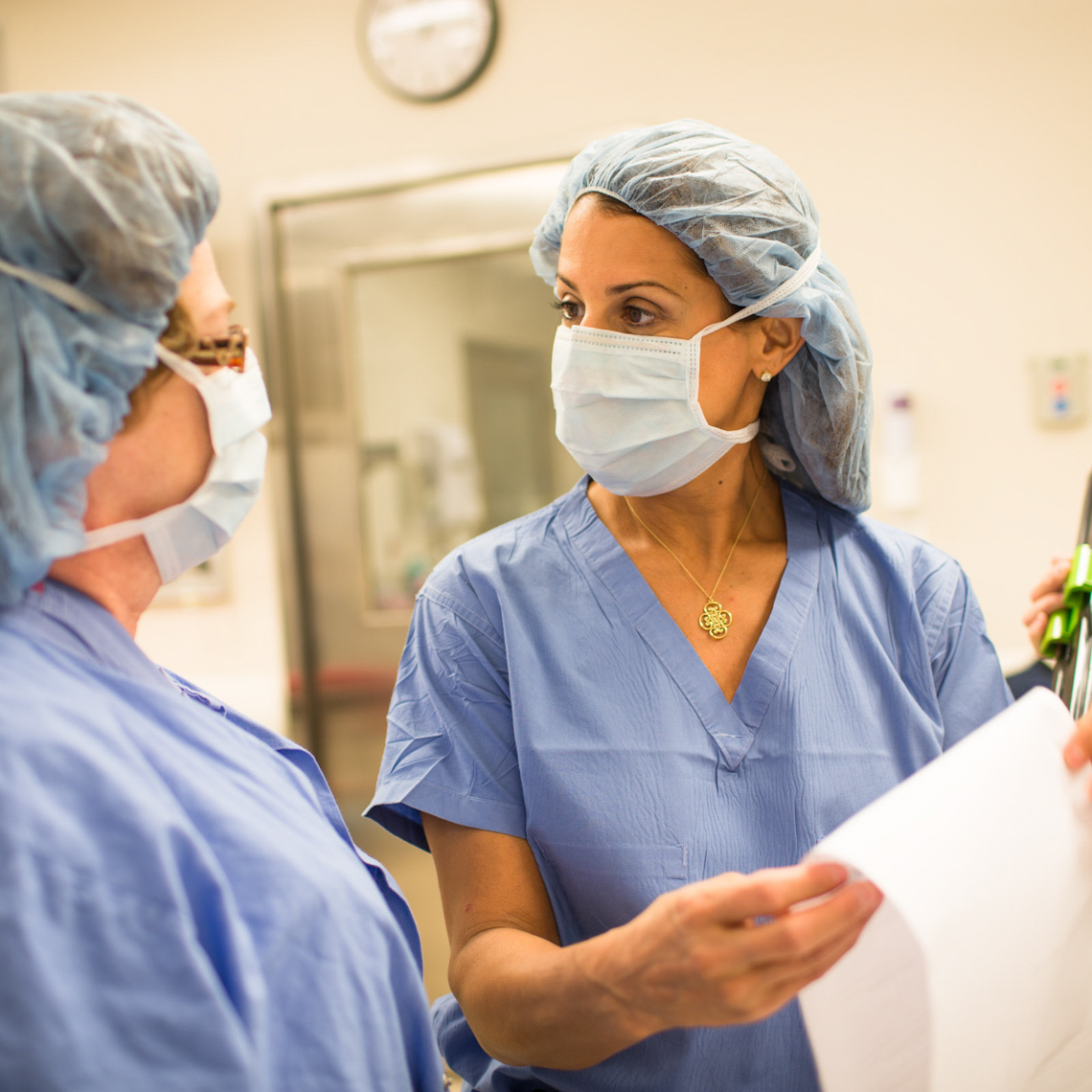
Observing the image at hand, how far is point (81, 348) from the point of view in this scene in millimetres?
668

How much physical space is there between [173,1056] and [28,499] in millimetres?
369

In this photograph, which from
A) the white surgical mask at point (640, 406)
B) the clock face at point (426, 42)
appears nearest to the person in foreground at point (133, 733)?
the white surgical mask at point (640, 406)

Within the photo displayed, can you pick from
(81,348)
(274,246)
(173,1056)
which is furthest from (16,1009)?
(274,246)

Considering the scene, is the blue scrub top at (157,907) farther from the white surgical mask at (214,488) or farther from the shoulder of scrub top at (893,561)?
the shoulder of scrub top at (893,561)

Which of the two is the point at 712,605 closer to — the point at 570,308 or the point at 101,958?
the point at 570,308

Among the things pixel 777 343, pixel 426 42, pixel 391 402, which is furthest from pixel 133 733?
pixel 426 42

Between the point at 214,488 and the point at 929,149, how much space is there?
182cm

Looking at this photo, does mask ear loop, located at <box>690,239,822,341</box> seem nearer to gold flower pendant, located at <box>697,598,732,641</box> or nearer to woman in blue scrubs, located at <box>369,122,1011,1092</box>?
woman in blue scrubs, located at <box>369,122,1011,1092</box>

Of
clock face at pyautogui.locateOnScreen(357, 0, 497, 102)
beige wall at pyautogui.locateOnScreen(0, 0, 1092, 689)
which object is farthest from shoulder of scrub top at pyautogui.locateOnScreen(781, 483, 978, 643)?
clock face at pyautogui.locateOnScreen(357, 0, 497, 102)

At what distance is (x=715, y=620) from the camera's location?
111cm

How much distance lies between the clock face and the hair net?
127cm

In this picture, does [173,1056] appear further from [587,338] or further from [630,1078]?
[587,338]

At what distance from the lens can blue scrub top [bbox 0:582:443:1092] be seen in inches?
21.8

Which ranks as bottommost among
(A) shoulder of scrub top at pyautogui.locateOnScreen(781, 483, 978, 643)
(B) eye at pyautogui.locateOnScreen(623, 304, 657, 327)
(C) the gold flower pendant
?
(C) the gold flower pendant
